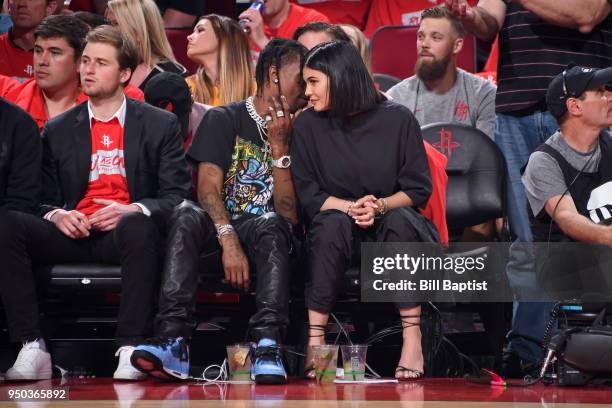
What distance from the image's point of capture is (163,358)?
11.1 ft

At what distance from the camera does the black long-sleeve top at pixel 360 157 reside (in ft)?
12.9

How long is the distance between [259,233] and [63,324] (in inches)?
36.6

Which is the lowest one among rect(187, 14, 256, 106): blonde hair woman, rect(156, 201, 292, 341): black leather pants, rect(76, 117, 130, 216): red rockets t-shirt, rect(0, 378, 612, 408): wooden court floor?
rect(0, 378, 612, 408): wooden court floor

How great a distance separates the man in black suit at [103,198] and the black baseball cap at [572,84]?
1590 mm

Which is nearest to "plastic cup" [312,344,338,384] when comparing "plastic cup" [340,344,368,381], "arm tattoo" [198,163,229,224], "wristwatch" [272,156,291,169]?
"plastic cup" [340,344,368,381]

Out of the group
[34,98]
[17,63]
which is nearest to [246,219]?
[34,98]

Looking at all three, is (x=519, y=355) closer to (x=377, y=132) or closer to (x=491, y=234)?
(x=491, y=234)

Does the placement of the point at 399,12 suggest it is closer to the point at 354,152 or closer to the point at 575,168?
the point at 575,168

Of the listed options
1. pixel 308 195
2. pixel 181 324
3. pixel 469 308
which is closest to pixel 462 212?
pixel 469 308

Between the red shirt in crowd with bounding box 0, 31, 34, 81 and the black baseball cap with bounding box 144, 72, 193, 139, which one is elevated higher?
the red shirt in crowd with bounding box 0, 31, 34, 81

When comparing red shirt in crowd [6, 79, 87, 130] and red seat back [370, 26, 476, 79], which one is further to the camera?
red seat back [370, 26, 476, 79]

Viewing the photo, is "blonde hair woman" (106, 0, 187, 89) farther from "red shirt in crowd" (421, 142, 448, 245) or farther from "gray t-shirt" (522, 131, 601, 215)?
"gray t-shirt" (522, 131, 601, 215)

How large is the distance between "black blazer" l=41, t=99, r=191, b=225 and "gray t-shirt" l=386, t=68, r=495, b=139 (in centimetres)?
166

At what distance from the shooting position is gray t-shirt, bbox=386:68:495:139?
532 centimetres
